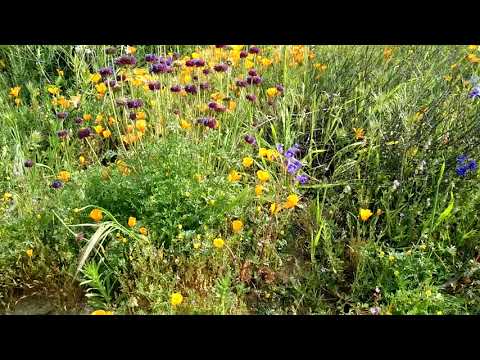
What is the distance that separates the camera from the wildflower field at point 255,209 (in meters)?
2.28

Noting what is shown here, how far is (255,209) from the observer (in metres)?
2.57

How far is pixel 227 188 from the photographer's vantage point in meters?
2.57

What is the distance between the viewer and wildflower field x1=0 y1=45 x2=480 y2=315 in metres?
2.28

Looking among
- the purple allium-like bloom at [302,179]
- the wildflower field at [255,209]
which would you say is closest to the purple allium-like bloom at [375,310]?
the wildflower field at [255,209]

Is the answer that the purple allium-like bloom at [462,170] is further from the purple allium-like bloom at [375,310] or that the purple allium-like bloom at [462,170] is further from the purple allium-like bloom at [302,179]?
the purple allium-like bloom at [375,310]

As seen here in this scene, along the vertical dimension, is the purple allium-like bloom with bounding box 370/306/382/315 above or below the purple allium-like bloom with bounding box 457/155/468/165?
below

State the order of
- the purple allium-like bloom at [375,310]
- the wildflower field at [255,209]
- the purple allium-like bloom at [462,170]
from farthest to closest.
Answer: the purple allium-like bloom at [462,170], the wildflower field at [255,209], the purple allium-like bloom at [375,310]

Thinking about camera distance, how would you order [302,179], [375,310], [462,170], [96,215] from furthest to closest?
1. [302,179]
2. [462,170]
3. [96,215]
4. [375,310]

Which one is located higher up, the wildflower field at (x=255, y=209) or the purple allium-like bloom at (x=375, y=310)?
the wildflower field at (x=255, y=209)

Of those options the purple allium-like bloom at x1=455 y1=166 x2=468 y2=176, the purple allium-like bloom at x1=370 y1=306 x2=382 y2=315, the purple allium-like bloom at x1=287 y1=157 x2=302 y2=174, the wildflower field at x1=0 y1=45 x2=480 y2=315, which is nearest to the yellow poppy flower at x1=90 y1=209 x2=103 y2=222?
the wildflower field at x1=0 y1=45 x2=480 y2=315

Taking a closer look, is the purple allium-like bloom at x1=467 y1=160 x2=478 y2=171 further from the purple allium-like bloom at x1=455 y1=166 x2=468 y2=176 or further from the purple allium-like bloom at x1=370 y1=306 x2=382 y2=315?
the purple allium-like bloom at x1=370 y1=306 x2=382 y2=315

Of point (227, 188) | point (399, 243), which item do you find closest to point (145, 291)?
point (227, 188)

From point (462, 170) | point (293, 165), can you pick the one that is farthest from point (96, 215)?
point (462, 170)

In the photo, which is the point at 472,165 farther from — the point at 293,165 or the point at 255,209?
the point at 255,209
